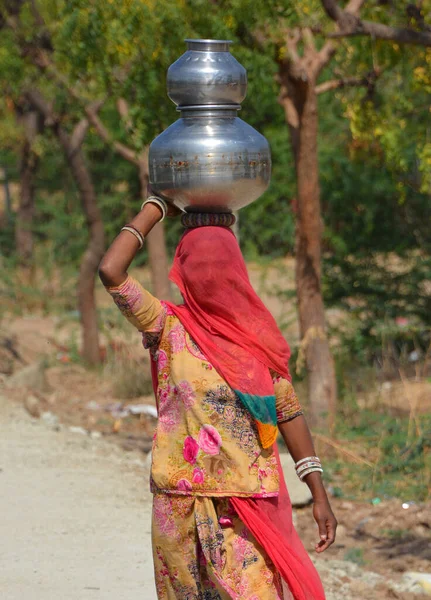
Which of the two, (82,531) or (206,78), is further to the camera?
(82,531)

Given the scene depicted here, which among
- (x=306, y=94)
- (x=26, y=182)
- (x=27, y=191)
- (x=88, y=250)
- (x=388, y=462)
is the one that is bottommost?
(x=27, y=191)

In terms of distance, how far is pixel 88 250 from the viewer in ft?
37.9

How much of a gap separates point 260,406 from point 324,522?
0.39 meters

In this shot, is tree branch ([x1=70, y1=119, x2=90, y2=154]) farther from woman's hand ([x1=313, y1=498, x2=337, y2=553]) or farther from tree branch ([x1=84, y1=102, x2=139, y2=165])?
woman's hand ([x1=313, y1=498, x2=337, y2=553])

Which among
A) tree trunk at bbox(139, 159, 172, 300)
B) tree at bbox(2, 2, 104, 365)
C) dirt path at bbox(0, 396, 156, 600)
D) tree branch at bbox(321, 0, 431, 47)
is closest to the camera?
dirt path at bbox(0, 396, 156, 600)

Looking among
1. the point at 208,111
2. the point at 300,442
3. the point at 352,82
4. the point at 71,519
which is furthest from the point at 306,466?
the point at 352,82

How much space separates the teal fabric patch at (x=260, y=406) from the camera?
2.85 meters

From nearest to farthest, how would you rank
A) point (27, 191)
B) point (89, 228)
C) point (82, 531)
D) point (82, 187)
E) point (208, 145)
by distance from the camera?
point (208, 145) → point (82, 531) → point (89, 228) → point (82, 187) → point (27, 191)

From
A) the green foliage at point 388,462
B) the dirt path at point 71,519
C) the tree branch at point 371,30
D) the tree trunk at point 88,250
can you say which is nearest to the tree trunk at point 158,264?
the tree trunk at point 88,250

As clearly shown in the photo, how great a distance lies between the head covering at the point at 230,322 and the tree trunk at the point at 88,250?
8585 millimetres

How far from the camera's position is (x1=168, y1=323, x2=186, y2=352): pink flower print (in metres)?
2.90

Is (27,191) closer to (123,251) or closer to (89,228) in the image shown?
(89,228)

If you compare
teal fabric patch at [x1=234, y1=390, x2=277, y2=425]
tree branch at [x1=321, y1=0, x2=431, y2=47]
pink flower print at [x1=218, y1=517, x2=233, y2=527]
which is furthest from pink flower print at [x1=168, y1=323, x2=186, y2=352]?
tree branch at [x1=321, y1=0, x2=431, y2=47]

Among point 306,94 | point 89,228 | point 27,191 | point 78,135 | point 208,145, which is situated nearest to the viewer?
point 208,145
